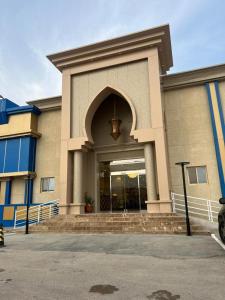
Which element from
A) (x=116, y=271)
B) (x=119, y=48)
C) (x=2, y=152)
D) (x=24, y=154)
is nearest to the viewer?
(x=116, y=271)

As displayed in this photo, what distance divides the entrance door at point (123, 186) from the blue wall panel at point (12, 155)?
285 inches

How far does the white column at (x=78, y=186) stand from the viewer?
15.4 metres

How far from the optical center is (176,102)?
1764 cm

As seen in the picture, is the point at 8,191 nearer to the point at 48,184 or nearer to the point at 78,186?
the point at 48,184

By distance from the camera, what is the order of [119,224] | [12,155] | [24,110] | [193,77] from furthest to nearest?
[24,110], [12,155], [193,77], [119,224]

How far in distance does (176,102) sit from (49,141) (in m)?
10.9

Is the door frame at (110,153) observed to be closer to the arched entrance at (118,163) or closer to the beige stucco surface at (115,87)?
the arched entrance at (118,163)

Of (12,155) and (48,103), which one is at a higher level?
(48,103)

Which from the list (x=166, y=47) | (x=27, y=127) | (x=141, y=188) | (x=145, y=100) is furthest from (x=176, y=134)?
(x=27, y=127)

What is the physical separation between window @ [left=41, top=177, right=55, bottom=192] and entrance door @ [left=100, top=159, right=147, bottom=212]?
408cm

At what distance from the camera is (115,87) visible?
16.5 metres

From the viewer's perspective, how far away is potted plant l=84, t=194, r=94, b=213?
1662 cm

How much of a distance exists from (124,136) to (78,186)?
5.26 metres

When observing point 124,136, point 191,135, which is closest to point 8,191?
point 124,136
